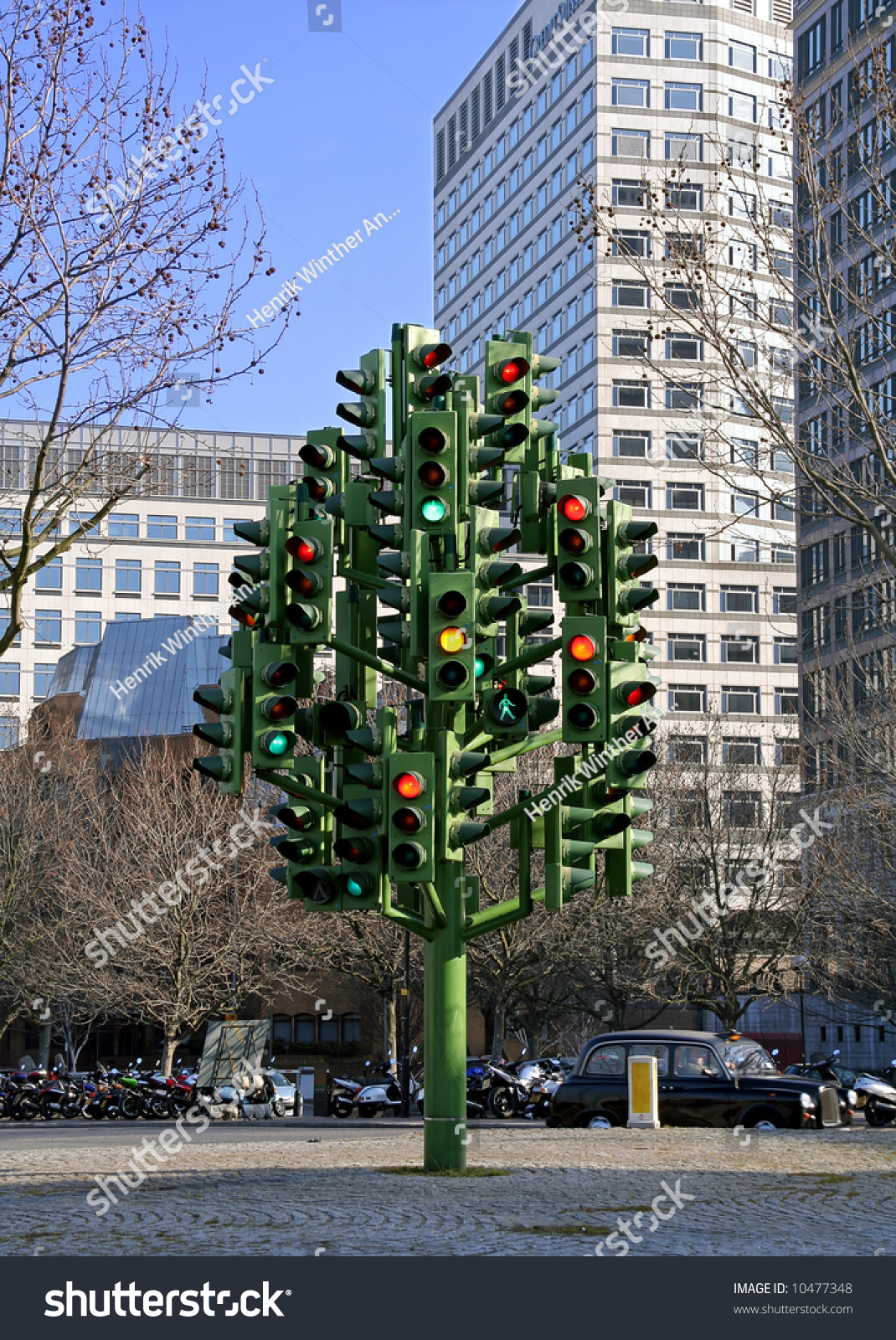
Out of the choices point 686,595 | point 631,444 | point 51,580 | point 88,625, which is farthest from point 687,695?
point 51,580

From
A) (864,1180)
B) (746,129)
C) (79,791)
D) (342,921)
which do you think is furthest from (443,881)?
(746,129)

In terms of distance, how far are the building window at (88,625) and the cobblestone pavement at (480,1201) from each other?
94.0 m

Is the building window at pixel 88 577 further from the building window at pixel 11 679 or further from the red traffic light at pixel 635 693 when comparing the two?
the red traffic light at pixel 635 693

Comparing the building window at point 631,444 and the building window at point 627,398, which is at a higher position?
the building window at point 627,398

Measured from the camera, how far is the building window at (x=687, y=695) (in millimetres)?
92750

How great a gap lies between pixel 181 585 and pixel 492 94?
121 ft

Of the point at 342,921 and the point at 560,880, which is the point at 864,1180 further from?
the point at 342,921

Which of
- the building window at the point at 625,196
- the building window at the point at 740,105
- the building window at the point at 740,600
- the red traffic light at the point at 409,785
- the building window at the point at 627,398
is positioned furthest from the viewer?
the building window at the point at 740,600

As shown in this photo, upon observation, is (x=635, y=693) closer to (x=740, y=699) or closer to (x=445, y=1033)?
(x=445, y=1033)

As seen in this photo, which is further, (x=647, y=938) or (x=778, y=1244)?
(x=647, y=938)

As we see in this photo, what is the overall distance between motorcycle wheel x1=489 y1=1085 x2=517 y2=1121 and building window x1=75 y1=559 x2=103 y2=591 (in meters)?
81.4

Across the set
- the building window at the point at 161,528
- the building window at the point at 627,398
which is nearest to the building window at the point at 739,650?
the building window at the point at 627,398

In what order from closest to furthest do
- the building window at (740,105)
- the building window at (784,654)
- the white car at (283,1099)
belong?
1. the white car at (283,1099)
2. the building window at (784,654)
3. the building window at (740,105)

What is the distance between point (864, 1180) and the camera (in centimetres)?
1403
